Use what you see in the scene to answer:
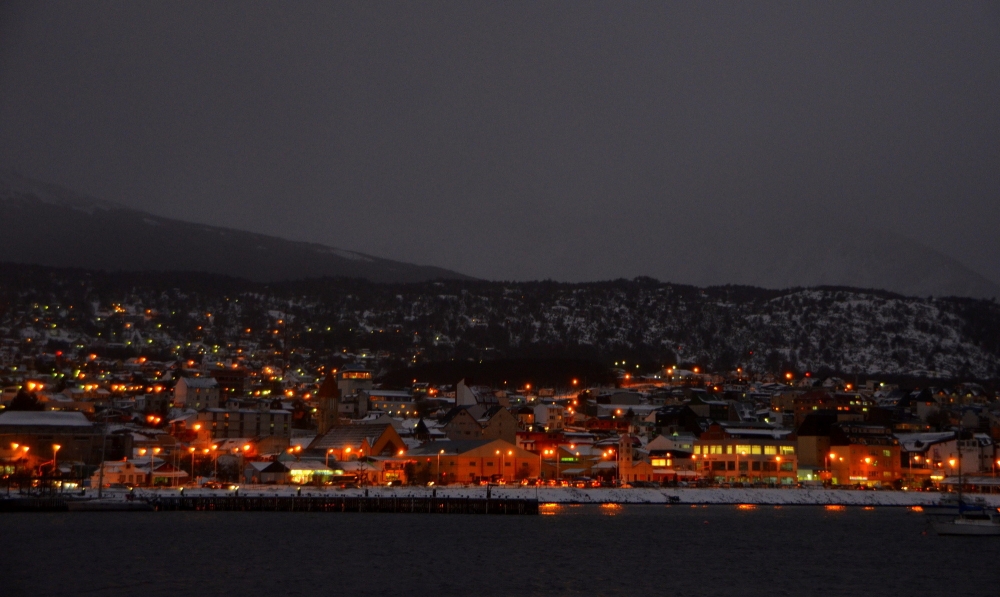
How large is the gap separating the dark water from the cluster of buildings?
75.7 feet

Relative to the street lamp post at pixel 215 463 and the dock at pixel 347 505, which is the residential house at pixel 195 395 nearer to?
the street lamp post at pixel 215 463

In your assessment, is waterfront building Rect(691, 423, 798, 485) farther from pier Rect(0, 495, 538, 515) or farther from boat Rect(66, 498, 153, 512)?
boat Rect(66, 498, 153, 512)

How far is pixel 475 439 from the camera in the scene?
105 meters

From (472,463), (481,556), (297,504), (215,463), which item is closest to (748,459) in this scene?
(472,463)

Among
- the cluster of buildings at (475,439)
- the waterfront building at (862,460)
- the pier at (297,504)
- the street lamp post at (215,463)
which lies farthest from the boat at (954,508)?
the street lamp post at (215,463)

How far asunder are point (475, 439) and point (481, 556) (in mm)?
55328

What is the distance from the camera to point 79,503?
238ft

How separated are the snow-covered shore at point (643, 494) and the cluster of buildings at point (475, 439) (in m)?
5.52

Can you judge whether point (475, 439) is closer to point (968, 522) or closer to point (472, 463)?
point (472, 463)

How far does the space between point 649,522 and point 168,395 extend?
9980cm

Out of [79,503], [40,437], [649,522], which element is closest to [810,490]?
[649,522]

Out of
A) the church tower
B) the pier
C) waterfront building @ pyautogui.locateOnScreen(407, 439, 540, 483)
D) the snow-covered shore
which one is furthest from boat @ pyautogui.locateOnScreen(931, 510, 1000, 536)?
the church tower

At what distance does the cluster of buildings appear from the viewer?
3698 inches

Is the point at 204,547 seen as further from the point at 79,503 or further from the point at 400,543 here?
the point at 79,503
